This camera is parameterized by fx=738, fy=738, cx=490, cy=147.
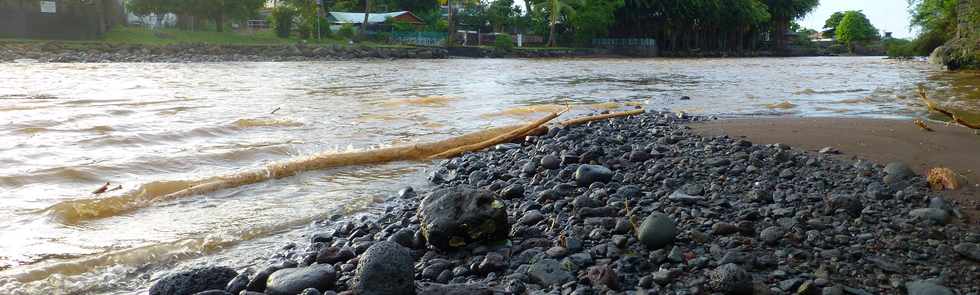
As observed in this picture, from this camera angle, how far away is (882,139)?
569 centimetres

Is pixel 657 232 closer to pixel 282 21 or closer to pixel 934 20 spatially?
pixel 934 20

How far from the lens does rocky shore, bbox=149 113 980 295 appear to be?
2682 millimetres

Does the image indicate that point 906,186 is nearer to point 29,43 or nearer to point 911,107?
point 911,107

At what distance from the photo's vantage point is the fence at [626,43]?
62.2 meters

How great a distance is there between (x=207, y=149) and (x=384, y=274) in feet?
15.7

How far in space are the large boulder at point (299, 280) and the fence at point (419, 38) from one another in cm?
5452

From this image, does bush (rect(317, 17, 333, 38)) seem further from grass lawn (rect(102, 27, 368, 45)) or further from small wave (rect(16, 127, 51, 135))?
small wave (rect(16, 127, 51, 135))

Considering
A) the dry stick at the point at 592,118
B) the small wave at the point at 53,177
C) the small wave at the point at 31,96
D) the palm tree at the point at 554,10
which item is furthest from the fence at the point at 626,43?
the small wave at the point at 53,177

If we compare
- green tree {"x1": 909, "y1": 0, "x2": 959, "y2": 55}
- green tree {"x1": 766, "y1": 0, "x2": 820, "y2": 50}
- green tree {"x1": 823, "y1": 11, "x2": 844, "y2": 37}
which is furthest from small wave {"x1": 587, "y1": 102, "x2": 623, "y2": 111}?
green tree {"x1": 823, "y1": 11, "x2": 844, "y2": 37}

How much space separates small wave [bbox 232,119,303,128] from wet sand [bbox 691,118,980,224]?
187 inches

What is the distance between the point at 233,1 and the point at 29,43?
52.4ft

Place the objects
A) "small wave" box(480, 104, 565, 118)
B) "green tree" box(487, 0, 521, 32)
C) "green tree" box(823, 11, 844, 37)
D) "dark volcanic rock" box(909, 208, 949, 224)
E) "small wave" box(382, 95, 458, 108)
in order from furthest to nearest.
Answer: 1. "green tree" box(823, 11, 844, 37)
2. "green tree" box(487, 0, 521, 32)
3. "small wave" box(382, 95, 458, 108)
4. "small wave" box(480, 104, 565, 118)
5. "dark volcanic rock" box(909, 208, 949, 224)

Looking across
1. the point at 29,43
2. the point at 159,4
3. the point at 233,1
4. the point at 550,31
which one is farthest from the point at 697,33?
the point at 29,43

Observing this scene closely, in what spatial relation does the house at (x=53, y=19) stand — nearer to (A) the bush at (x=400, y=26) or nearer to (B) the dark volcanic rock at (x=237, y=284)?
(A) the bush at (x=400, y=26)
